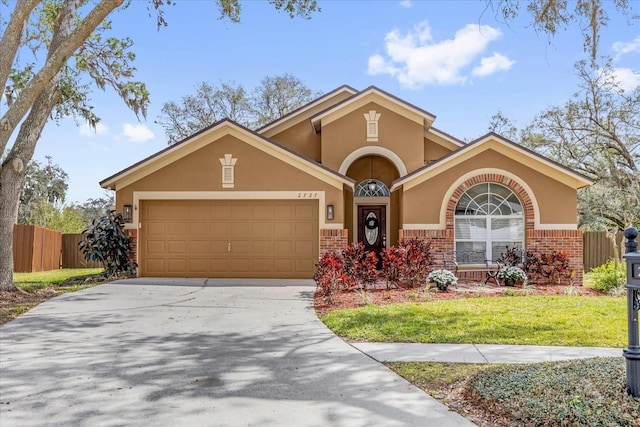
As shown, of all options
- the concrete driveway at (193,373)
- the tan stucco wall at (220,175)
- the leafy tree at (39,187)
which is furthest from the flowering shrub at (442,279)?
the leafy tree at (39,187)

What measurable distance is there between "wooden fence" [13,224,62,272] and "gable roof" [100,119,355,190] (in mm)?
6308

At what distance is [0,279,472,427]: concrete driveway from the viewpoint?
4.62 m

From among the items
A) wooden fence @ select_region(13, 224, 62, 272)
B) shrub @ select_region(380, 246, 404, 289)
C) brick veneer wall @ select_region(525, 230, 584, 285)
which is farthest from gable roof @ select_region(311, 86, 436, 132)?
wooden fence @ select_region(13, 224, 62, 272)

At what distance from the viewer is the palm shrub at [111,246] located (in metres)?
14.8

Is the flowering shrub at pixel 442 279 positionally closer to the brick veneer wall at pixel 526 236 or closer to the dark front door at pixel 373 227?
the brick veneer wall at pixel 526 236

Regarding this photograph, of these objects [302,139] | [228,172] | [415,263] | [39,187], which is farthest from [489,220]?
[39,187]

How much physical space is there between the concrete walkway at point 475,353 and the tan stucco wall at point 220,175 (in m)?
8.52

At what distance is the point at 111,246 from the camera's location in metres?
14.8

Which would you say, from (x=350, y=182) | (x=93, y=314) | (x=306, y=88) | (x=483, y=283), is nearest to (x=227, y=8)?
(x=350, y=182)

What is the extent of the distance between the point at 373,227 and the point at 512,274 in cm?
531

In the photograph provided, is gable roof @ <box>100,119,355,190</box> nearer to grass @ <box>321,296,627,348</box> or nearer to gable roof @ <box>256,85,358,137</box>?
gable roof @ <box>256,85,358,137</box>

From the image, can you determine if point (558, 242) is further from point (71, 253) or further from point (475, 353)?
point (71, 253)

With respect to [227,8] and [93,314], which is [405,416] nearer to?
[93,314]

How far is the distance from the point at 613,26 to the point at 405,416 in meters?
9.49
